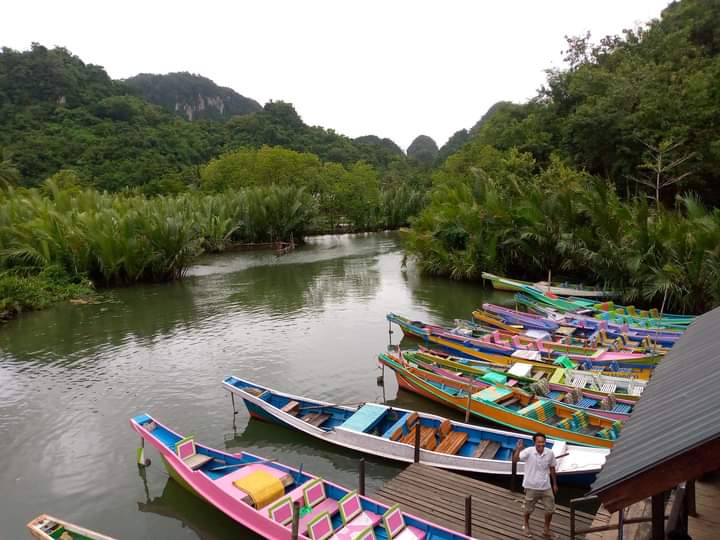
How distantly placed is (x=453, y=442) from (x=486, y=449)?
59cm

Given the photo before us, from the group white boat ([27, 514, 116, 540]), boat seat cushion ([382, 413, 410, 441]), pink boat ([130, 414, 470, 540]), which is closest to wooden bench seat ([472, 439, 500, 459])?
boat seat cushion ([382, 413, 410, 441])

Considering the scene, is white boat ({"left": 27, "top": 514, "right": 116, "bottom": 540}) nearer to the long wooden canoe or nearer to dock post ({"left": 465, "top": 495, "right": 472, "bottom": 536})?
dock post ({"left": 465, "top": 495, "right": 472, "bottom": 536})

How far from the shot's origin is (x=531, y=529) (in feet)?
23.0

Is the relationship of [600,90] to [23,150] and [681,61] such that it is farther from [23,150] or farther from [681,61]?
[23,150]

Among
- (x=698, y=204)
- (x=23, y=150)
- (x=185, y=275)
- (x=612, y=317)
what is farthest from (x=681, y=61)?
(x=23, y=150)

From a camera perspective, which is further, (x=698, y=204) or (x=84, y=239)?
(x=84, y=239)

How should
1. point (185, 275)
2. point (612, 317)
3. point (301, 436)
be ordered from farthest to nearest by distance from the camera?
point (185, 275) → point (612, 317) → point (301, 436)

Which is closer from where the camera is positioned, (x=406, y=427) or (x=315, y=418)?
(x=406, y=427)

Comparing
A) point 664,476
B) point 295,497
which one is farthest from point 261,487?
point 664,476

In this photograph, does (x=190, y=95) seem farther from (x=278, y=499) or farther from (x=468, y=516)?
(x=468, y=516)

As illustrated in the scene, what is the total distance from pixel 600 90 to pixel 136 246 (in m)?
31.0

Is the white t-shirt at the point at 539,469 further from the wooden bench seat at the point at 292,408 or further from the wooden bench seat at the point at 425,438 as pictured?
the wooden bench seat at the point at 292,408

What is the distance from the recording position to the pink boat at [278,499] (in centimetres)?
679

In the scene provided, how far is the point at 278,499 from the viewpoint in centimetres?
757
